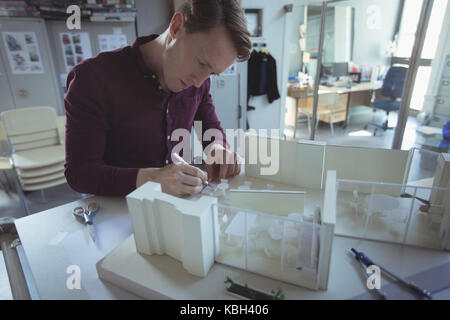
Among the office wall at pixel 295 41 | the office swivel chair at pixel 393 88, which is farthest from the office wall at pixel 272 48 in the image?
the office swivel chair at pixel 393 88

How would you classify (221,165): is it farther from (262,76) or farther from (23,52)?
(262,76)

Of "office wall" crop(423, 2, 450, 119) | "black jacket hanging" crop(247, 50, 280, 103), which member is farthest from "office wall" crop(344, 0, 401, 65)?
"black jacket hanging" crop(247, 50, 280, 103)

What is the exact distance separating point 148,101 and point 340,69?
4.50 metres

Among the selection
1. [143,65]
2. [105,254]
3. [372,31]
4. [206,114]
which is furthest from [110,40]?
[372,31]

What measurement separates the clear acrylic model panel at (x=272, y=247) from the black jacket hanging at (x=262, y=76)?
10.2ft

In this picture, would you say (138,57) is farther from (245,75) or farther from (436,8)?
(436,8)

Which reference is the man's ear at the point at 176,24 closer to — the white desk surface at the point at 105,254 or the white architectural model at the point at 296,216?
the white architectural model at the point at 296,216

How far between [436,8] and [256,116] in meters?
2.12

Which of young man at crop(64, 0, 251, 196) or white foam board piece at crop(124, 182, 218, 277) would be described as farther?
young man at crop(64, 0, 251, 196)

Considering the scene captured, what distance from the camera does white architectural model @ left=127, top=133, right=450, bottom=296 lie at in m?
0.60

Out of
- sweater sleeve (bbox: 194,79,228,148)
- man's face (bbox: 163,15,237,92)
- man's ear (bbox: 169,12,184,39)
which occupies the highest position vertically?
man's ear (bbox: 169,12,184,39)

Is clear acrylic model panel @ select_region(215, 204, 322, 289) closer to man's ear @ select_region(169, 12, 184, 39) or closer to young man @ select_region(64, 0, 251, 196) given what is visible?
young man @ select_region(64, 0, 251, 196)

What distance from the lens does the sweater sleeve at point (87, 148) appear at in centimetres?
87

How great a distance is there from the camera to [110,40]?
291 cm
